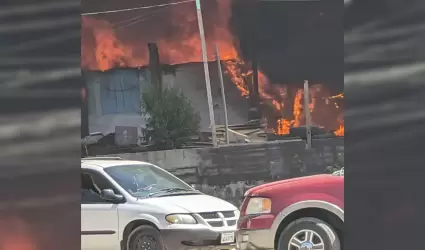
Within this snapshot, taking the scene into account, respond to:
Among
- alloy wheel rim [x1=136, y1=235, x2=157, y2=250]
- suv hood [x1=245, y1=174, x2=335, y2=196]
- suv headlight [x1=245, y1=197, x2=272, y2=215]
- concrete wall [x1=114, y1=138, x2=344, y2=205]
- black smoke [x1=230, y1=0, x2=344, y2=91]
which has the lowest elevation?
alloy wheel rim [x1=136, y1=235, x2=157, y2=250]

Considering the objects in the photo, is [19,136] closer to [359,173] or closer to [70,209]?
[70,209]

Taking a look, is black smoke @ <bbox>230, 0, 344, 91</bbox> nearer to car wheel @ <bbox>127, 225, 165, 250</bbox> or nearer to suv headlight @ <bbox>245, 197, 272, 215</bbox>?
suv headlight @ <bbox>245, 197, 272, 215</bbox>

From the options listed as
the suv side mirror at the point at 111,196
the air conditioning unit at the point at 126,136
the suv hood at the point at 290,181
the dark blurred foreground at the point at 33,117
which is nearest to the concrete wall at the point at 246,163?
the suv hood at the point at 290,181

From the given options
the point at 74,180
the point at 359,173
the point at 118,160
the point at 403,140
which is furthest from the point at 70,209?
the point at 403,140

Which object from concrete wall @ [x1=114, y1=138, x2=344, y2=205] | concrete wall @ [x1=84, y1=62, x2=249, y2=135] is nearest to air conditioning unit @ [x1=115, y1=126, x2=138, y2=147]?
concrete wall @ [x1=84, y1=62, x2=249, y2=135]

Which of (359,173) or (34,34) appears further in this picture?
(34,34)

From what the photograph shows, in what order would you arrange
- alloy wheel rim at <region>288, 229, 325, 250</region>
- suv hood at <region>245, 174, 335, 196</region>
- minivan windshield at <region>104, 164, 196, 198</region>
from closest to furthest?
alloy wheel rim at <region>288, 229, 325, 250</region>, suv hood at <region>245, 174, 335, 196</region>, minivan windshield at <region>104, 164, 196, 198</region>

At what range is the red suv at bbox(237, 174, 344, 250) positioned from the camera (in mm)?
4066

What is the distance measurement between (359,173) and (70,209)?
2.12 m

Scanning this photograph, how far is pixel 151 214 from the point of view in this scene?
13.7 feet

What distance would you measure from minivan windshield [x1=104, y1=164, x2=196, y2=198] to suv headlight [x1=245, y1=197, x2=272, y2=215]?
41 cm

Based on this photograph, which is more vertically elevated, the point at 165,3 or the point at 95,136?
the point at 165,3

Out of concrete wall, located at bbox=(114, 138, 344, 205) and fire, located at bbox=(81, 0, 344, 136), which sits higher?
fire, located at bbox=(81, 0, 344, 136)

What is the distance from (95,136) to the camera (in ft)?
14.7
